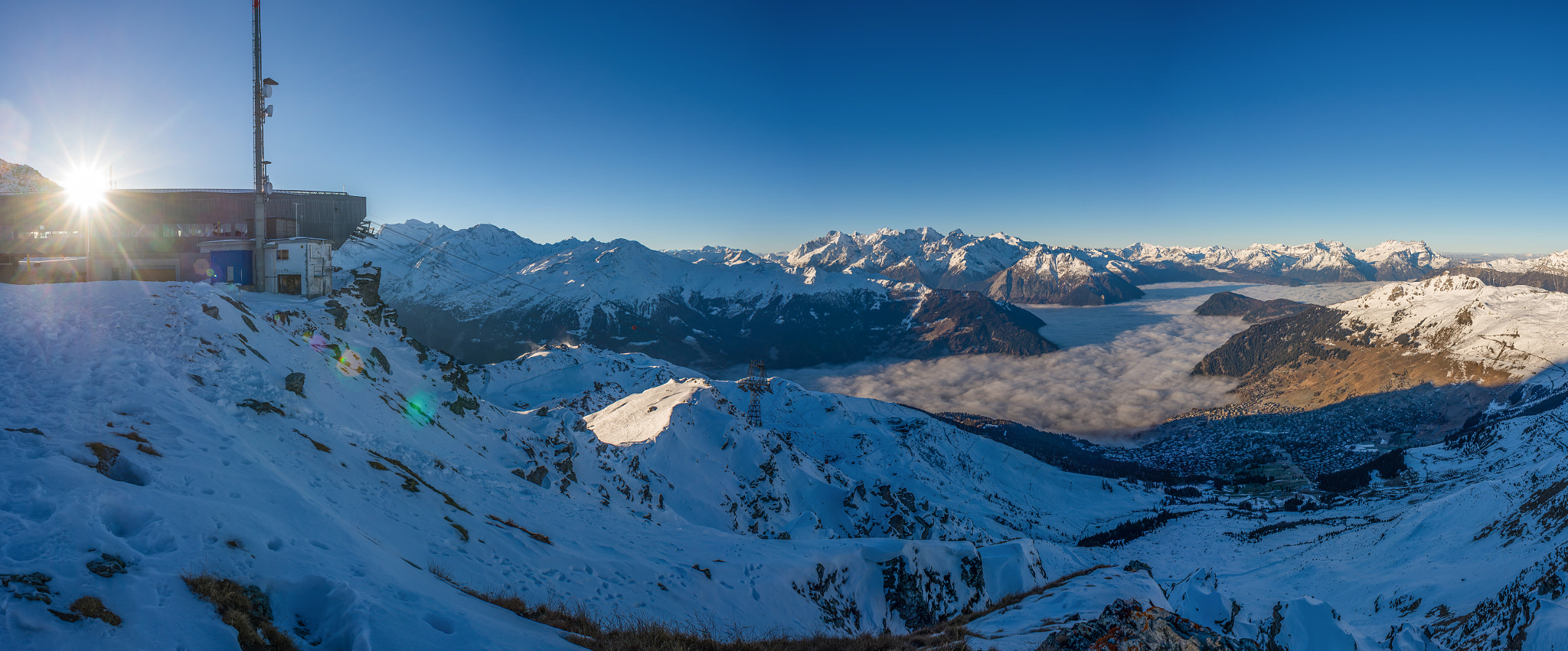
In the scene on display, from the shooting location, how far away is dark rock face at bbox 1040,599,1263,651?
1027 centimetres

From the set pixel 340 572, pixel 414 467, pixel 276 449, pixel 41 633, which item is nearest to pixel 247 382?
pixel 276 449

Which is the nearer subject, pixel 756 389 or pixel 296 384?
pixel 296 384

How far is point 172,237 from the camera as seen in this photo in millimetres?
42125

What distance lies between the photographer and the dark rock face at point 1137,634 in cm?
1027

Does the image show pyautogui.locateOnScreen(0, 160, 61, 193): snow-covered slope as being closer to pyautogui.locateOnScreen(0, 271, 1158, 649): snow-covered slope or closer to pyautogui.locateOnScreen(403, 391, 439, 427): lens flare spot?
pyautogui.locateOnScreen(0, 271, 1158, 649): snow-covered slope

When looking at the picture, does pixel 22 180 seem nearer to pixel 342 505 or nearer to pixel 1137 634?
pixel 342 505

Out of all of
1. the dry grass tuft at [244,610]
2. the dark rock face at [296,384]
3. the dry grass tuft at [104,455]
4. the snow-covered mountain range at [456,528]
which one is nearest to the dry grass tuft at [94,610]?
the snow-covered mountain range at [456,528]

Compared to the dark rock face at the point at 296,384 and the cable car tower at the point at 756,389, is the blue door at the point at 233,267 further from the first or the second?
the cable car tower at the point at 756,389

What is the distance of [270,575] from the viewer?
1033cm

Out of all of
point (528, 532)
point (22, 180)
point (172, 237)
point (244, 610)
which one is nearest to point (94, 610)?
point (244, 610)

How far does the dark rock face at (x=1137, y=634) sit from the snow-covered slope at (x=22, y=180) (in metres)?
70.9

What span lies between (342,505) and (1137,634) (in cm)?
2173

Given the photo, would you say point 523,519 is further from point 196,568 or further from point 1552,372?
point 1552,372

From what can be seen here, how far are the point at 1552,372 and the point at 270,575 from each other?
957 ft
